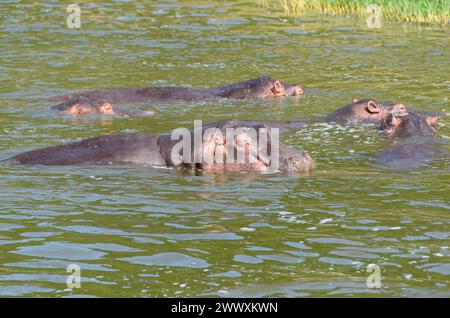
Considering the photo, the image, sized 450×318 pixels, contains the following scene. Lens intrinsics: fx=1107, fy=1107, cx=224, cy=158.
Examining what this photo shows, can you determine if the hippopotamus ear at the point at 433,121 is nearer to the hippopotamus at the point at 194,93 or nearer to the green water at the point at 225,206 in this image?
the green water at the point at 225,206

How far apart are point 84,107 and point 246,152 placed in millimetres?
4257

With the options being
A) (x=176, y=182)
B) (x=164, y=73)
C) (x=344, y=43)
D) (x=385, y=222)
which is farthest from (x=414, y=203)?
(x=344, y=43)

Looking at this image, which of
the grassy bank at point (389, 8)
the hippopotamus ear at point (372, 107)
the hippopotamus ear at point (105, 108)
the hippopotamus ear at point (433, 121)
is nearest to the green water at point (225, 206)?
the hippopotamus ear at point (105, 108)

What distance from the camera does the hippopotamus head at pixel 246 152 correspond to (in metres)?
10.2

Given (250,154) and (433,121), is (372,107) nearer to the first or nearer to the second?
(433,121)

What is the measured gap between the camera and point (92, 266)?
740 cm

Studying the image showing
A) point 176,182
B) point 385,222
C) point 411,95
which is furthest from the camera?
point 411,95

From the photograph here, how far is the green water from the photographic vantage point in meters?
7.18

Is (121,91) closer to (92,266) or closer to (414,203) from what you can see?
(414,203)

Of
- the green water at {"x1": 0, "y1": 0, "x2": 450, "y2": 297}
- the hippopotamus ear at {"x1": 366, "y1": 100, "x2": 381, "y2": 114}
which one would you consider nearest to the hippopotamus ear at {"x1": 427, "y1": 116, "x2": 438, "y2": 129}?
the green water at {"x1": 0, "y1": 0, "x2": 450, "y2": 297}

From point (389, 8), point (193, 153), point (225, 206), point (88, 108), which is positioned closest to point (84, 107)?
point (88, 108)

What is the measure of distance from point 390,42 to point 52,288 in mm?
13846

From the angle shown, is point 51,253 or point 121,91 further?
point 121,91

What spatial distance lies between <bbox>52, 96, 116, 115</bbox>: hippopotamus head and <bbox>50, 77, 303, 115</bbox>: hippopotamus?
2.19 feet
